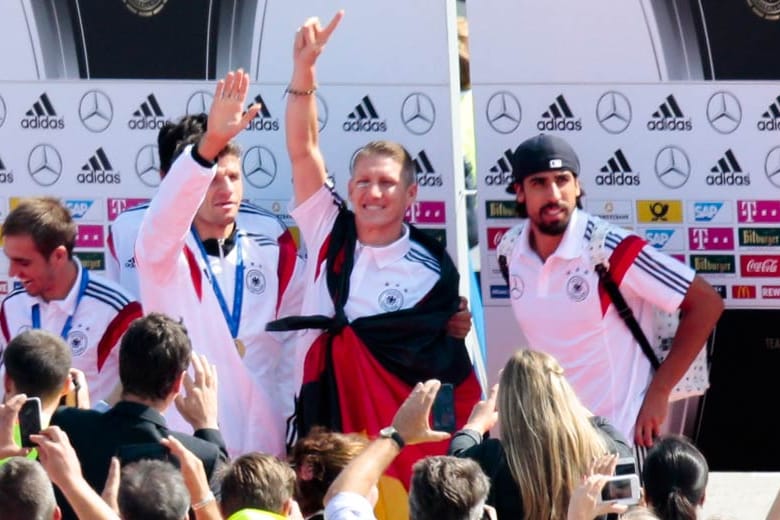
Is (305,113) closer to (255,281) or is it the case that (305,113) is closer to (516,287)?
(255,281)

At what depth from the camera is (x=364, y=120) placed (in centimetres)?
687

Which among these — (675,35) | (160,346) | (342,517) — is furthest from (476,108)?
(342,517)

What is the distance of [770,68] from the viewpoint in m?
6.80

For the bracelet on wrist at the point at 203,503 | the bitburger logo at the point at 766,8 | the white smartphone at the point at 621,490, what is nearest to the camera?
the white smartphone at the point at 621,490

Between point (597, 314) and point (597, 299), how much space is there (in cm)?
6

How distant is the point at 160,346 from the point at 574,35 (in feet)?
9.51

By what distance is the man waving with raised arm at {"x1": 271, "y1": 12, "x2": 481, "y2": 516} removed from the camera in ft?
20.1

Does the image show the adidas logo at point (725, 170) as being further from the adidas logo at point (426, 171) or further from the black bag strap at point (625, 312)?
the adidas logo at point (426, 171)

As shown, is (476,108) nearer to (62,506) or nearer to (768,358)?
(768,358)

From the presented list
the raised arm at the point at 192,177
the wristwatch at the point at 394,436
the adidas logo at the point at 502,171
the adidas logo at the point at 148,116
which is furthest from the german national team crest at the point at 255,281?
the wristwatch at the point at 394,436

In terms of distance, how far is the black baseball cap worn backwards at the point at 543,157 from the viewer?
624cm

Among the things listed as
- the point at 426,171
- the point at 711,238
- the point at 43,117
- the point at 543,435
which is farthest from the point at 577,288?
the point at 43,117

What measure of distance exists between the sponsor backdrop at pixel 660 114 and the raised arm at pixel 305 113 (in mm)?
967

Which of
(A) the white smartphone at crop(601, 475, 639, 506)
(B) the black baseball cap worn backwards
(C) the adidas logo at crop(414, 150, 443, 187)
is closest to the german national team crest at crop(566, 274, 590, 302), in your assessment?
(B) the black baseball cap worn backwards
